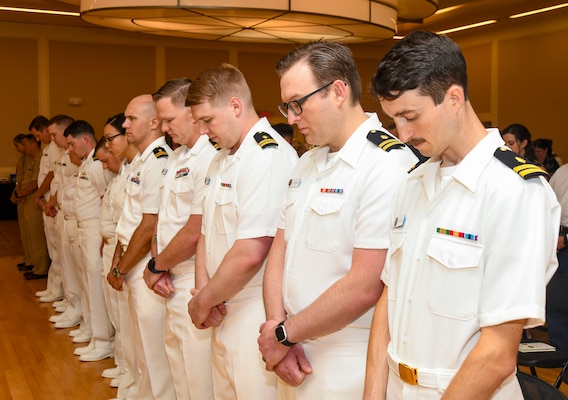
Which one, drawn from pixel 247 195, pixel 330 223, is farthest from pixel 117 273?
pixel 330 223

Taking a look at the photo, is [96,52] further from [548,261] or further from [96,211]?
[548,261]

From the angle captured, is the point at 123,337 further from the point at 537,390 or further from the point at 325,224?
the point at 537,390

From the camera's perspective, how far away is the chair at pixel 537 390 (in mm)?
1967

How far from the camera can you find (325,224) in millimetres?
2207

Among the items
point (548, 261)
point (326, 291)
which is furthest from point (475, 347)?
point (326, 291)

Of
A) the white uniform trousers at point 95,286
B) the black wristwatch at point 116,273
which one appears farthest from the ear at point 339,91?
the white uniform trousers at point 95,286

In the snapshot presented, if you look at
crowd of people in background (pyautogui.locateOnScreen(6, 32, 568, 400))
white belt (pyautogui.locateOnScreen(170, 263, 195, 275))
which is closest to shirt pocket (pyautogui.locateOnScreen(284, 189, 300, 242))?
crowd of people in background (pyautogui.locateOnScreen(6, 32, 568, 400))

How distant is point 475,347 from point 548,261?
26 cm

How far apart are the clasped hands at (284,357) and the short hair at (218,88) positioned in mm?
1030

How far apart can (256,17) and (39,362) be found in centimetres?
317

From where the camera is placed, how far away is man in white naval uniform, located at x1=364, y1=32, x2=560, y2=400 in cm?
151

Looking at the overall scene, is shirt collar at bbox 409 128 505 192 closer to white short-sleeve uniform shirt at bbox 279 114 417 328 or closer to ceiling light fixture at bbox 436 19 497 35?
white short-sleeve uniform shirt at bbox 279 114 417 328

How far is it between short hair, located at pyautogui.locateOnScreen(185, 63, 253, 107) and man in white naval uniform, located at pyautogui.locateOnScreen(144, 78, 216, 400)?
1.71 ft

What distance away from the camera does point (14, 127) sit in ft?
42.7
